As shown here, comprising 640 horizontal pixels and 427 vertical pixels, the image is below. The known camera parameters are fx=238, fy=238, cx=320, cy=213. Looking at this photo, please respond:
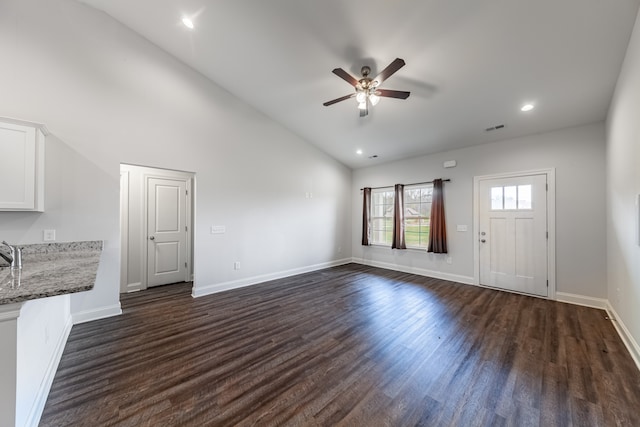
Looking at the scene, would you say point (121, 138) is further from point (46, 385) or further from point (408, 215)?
point (408, 215)

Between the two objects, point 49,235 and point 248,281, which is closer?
point 49,235

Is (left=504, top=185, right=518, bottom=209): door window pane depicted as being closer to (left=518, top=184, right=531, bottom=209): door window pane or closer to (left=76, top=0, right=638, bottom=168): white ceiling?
(left=518, top=184, right=531, bottom=209): door window pane

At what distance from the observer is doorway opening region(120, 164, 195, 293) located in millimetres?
4191

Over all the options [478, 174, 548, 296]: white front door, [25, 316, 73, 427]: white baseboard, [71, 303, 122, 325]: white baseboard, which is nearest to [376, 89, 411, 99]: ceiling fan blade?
[478, 174, 548, 296]: white front door

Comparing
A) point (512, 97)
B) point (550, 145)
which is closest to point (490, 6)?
point (512, 97)

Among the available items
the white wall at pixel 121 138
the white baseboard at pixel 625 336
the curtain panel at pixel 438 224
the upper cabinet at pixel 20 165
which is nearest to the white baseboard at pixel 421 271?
the curtain panel at pixel 438 224

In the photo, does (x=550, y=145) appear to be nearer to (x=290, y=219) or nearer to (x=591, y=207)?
(x=591, y=207)

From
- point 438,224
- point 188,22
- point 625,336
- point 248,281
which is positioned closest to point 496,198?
point 438,224

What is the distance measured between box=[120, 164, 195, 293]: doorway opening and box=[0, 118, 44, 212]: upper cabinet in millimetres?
1588

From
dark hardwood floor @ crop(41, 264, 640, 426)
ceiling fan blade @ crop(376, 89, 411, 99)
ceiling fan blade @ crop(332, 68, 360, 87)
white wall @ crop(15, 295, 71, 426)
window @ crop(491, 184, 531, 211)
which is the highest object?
ceiling fan blade @ crop(332, 68, 360, 87)

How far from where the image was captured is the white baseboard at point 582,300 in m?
3.37

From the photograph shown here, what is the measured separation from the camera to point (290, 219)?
5.16 metres

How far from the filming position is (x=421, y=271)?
17.2 feet

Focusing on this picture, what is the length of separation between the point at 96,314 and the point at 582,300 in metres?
6.68
